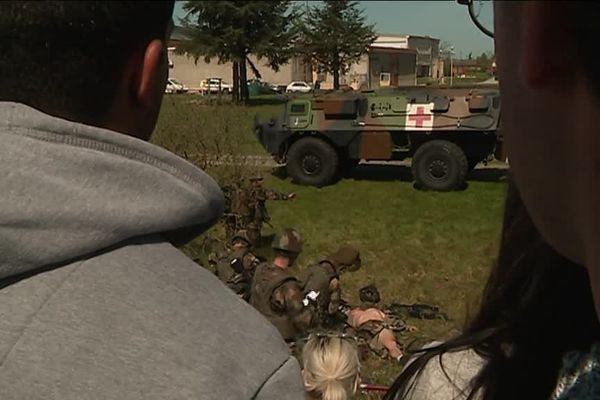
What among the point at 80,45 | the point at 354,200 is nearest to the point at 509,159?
the point at 80,45

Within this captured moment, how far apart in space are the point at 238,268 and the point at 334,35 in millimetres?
24580

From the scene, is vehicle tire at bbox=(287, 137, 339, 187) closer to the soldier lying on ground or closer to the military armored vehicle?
the military armored vehicle

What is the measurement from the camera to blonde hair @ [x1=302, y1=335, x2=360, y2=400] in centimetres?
354

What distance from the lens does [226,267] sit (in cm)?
638

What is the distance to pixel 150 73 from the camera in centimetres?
116

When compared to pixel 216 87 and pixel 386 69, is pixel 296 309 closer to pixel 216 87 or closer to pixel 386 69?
pixel 386 69

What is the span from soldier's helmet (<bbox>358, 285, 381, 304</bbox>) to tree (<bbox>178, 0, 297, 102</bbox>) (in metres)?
22.6

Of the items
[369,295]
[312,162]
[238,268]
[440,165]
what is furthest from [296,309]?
[312,162]

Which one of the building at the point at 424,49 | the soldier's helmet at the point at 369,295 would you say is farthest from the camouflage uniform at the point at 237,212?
the building at the point at 424,49

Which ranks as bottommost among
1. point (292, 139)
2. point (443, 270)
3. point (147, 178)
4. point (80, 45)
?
A: point (443, 270)

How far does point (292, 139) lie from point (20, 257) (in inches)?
426

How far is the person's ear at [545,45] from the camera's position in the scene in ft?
1.72

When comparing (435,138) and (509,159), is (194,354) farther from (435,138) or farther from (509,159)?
(435,138)

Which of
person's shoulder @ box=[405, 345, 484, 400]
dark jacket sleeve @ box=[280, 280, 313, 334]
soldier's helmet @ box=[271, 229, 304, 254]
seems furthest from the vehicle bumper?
person's shoulder @ box=[405, 345, 484, 400]
